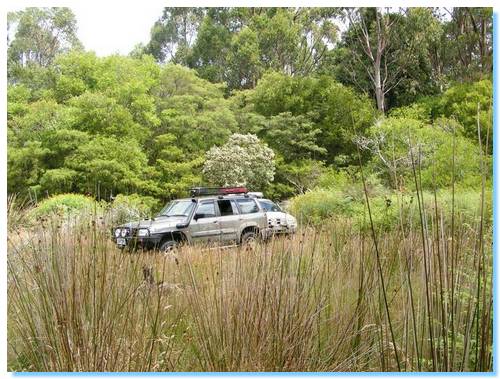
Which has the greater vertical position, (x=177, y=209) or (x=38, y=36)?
(x=38, y=36)

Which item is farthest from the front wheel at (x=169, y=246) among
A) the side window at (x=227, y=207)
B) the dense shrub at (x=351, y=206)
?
the dense shrub at (x=351, y=206)

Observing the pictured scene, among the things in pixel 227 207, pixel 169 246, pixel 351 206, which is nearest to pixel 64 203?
pixel 169 246

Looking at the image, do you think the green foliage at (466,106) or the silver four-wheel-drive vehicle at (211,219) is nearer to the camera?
the green foliage at (466,106)

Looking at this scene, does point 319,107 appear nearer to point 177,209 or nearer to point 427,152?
point 427,152

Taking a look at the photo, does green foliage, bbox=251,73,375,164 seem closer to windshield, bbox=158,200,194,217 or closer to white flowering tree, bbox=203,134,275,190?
white flowering tree, bbox=203,134,275,190

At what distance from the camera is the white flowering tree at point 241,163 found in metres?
4.50

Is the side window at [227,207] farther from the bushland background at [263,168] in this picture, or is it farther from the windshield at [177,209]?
the bushland background at [263,168]

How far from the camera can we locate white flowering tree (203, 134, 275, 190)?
450cm

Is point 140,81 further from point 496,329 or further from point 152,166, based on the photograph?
point 496,329

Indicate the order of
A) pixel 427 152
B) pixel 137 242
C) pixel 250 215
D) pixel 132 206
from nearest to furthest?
pixel 137 242, pixel 427 152, pixel 250 215, pixel 132 206

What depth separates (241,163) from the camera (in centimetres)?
456

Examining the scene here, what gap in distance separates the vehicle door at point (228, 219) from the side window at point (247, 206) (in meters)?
0.05

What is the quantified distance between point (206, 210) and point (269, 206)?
51 cm

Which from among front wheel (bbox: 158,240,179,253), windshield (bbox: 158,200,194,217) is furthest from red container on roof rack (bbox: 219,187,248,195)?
front wheel (bbox: 158,240,179,253)
